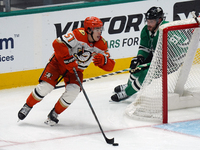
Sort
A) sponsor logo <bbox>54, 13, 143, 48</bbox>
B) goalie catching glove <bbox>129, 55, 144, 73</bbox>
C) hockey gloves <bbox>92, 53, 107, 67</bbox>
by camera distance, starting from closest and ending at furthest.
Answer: hockey gloves <bbox>92, 53, 107, 67</bbox> < goalie catching glove <bbox>129, 55, 144, 73</bbox> < sponsor logo <bbox>54, 13, 143, 48</bbox>

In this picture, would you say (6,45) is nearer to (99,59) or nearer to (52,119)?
(52,119)

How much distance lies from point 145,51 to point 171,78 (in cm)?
43

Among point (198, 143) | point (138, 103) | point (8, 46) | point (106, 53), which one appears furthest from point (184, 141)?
point (8, 46)

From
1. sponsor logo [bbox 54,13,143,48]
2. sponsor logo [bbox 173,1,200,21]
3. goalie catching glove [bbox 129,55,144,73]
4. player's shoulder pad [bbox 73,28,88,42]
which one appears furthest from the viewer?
sponsor logo [bbox 173,1,200,21]

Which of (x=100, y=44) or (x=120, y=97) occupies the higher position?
(x=100, y=44)

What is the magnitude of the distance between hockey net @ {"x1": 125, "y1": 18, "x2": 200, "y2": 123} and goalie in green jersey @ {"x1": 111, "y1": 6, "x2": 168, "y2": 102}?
0.74ft

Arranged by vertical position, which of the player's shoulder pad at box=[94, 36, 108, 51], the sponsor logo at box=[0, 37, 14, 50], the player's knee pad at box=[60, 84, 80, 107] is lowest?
the player's knee pad at box=[60, 84, 80, 107]

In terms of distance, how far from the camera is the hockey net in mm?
2893

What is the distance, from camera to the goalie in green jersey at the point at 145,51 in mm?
3363

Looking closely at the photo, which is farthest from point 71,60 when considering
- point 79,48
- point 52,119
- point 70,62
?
point 52,119

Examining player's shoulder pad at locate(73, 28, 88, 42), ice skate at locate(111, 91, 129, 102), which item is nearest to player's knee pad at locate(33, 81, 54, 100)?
player's shoulder pad at locate(73, 28, 88, 42)

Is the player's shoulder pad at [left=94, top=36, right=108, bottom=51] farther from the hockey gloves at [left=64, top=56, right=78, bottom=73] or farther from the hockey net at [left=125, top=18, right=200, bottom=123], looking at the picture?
the hockey net at [left=125, top=18, right=200, bottom=123]

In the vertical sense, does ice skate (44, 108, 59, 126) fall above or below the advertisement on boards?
below

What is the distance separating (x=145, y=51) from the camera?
3.60 meters
